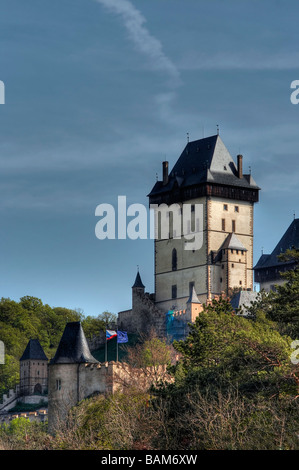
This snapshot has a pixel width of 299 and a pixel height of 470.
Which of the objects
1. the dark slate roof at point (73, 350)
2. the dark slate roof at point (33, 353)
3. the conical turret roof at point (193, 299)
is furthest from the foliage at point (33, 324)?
the dark slate roof at point (73, 350)

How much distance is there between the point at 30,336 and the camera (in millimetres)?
141500

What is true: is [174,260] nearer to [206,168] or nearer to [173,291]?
[173,291]

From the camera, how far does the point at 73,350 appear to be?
83.2 m

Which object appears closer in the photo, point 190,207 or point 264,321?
point 264,321

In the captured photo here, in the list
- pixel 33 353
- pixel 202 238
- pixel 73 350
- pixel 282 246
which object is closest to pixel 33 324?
pixel 33 353

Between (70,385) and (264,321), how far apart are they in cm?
1283

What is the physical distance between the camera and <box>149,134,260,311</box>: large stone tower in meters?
119

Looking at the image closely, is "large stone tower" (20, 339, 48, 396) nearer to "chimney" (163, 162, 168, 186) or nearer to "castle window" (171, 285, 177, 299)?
"castle window" (171, 285, 177, 299)

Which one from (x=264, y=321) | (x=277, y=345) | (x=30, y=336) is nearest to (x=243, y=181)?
(x=30, y=336)

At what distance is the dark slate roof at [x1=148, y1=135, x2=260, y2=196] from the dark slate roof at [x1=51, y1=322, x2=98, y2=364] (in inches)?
1523

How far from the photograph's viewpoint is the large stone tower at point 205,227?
11944 cm

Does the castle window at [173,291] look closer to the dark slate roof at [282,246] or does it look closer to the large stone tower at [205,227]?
the large stone tower at [205,227]

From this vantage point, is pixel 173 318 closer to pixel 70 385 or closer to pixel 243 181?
pixel 243 181
